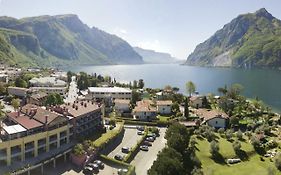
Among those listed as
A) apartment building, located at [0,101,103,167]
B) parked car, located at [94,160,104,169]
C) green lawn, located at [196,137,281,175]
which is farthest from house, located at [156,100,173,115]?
parked car, located at [94,160,104,169]

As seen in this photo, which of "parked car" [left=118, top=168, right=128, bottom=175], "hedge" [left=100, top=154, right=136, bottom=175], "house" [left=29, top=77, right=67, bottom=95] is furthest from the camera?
"house" [left=29, top=77, right=67, bottom=95]

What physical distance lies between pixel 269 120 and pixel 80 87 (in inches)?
3721

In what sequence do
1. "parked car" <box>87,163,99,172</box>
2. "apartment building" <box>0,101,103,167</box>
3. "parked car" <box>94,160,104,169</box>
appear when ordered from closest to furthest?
"apartment building" <box>0,101,103,167</box>, "parked car" <box>87,163,99,172</box>, "parked car" <box>94,160,104,169</box>

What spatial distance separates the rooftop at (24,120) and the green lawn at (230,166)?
35.0 metres

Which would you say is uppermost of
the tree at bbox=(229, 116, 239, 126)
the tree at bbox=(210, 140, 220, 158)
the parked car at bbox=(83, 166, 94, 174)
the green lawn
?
the tree at bbox=(229, 116, 239, 126)

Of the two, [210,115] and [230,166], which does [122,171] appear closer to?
[230,166]

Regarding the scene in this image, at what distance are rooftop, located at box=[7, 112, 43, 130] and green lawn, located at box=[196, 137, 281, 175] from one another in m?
35.0

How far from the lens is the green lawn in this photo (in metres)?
64.2

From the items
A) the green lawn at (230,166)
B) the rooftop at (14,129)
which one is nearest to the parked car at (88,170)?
the rooftop at (14,129)

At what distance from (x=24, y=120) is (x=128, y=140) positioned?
82.5 feet

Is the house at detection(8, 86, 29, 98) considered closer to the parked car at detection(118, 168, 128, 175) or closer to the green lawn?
the green lawn

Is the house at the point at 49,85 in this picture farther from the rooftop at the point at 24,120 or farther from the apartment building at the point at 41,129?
the rooftop at the point at 24,120

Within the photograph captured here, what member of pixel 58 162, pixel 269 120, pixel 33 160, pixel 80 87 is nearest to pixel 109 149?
pixel 58 162

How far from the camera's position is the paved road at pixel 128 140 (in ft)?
238
